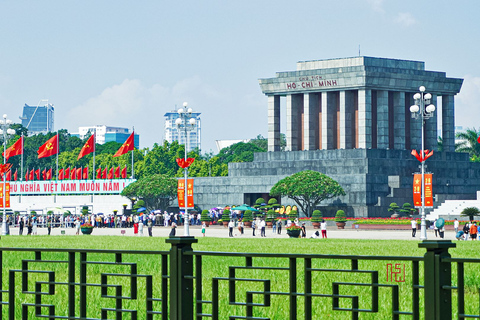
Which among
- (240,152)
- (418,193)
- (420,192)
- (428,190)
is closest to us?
(418,193)

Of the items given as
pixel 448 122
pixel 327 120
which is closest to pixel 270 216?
pixel 327 120

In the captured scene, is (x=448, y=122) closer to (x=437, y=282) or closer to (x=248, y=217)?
(x=248, y=217)

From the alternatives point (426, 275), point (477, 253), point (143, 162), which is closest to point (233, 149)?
point (143, 162)

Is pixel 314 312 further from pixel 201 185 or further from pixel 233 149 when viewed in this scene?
pixel 233 149

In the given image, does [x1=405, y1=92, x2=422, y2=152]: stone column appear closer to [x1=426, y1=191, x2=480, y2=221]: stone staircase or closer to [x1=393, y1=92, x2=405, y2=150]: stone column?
[x1=393, y1=92, x2=405, y2=150]: stone column

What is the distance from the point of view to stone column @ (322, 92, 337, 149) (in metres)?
87.6

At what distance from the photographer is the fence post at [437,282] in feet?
22.4

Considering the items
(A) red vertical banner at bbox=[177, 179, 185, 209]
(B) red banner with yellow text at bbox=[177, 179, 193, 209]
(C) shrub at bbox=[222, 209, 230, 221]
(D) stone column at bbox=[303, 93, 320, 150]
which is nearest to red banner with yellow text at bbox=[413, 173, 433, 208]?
(B) red banner with yellow text at bbox=[177, 179, 193, 209]

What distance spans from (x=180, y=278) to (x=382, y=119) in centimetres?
7989

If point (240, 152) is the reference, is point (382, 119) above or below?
above

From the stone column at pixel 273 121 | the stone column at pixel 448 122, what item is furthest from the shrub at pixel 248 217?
the stone column at pixel 448 122

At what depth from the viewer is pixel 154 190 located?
8794 cm

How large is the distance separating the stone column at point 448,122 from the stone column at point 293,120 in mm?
14380

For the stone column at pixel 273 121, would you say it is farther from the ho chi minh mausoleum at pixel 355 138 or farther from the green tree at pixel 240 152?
the green tree at pixel 240 152
